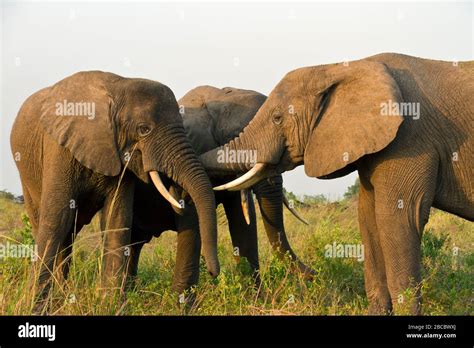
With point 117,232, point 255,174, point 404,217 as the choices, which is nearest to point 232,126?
point 255,174

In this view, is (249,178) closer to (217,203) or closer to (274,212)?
(217,203)

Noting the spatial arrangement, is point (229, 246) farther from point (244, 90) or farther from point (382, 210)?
point (382, 210)

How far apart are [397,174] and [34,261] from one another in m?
3.15

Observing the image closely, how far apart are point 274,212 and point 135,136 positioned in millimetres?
2100

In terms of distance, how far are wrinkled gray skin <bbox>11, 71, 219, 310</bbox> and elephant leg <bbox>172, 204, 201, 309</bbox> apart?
2.70 feet

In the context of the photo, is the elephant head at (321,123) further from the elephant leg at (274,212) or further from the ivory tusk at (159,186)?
the elephant leg at (274,212)

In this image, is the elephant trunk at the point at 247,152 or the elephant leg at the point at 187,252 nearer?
the elephant trunk at the point at 247,152

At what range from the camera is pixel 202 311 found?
24.1 feet

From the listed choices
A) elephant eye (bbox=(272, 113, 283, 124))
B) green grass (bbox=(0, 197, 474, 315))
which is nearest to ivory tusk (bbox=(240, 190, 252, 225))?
green grass (bbox=(0, 197, 474, 315))

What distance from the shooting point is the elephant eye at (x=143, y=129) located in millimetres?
7465

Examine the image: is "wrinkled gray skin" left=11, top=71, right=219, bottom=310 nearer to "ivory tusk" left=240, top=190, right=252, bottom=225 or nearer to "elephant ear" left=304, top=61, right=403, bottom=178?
"elephant ear" left=304, top=61, right=403, bottom=178

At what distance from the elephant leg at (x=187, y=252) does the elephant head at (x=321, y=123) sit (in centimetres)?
109

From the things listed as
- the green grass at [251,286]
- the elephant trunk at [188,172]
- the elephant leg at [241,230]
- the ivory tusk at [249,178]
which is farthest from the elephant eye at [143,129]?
the elephant leg at [241,230]

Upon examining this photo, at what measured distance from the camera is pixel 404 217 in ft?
21.9
